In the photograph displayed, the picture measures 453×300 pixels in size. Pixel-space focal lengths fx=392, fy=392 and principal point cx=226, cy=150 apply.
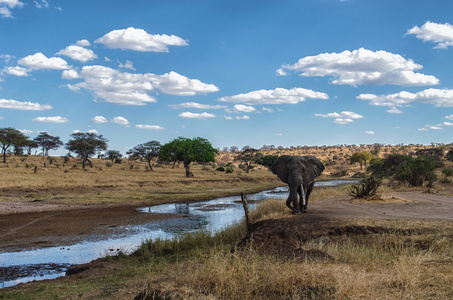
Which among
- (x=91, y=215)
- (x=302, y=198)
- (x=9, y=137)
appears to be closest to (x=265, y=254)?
(x=302, y=198)

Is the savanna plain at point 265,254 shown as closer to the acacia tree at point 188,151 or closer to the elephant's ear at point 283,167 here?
the elephant's ear at point 283,167

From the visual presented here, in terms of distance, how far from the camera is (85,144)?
61.3m

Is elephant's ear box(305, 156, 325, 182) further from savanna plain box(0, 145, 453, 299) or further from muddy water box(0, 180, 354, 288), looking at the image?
muddy water box(0, 180, 354, 288)

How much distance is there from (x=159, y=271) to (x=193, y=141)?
157 ft

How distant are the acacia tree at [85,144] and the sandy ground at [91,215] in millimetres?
35237

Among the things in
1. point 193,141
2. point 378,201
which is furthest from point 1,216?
point 193,141

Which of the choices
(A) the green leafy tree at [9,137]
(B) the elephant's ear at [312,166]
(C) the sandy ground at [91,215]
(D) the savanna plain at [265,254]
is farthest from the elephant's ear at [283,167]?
(A) the green leafy tree at [9,137]

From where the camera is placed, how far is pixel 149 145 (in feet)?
239

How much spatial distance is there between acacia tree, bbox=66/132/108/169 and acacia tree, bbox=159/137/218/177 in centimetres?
1348

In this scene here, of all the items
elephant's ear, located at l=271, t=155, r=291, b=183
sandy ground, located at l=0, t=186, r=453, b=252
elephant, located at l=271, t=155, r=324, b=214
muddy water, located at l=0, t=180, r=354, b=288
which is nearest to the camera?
muddy water, located at l=0, t=180, r=354, b=288

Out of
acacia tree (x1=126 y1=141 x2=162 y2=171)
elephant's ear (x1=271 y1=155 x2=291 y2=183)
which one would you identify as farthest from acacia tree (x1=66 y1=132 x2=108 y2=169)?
elephant's ear (x1=271 y1=155 x2=291 y2=183)

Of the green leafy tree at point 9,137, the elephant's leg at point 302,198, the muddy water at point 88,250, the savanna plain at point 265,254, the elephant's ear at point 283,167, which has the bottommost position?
the muddy water at point 88,250

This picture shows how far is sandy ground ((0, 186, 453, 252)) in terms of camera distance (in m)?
15.0

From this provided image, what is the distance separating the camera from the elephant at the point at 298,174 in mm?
15086
